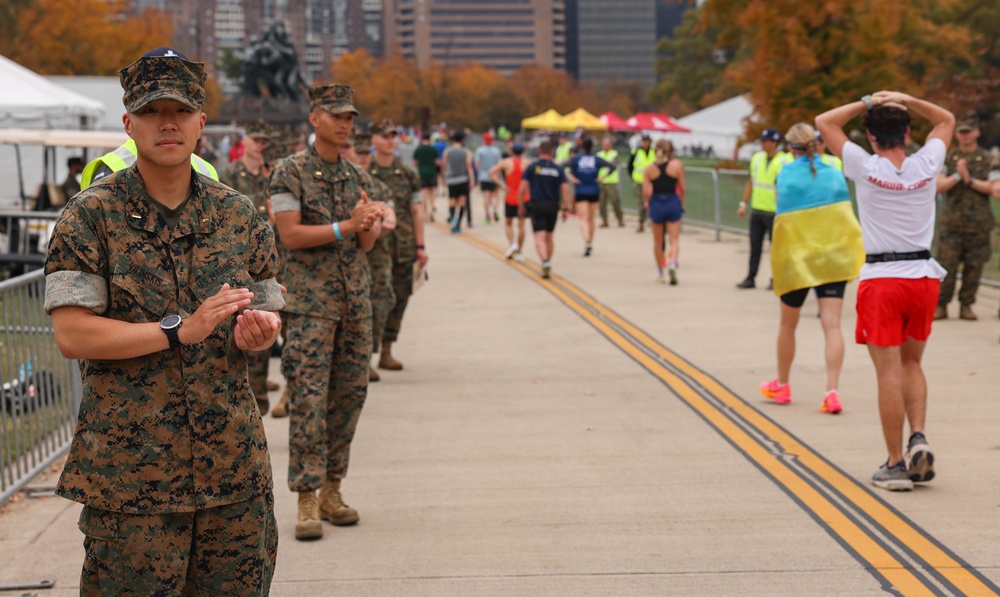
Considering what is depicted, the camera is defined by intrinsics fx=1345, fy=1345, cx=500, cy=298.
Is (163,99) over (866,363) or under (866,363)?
over

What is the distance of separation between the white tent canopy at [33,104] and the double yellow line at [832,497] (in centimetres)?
1701

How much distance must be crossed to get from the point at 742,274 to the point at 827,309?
9021mm

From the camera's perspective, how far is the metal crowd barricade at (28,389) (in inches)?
294

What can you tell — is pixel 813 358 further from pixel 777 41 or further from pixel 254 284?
pixel 777 41

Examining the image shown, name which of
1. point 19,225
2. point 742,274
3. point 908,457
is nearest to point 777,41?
point 742,274

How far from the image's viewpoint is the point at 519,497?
7.18 meters

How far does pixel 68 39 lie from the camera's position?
61.4 meters

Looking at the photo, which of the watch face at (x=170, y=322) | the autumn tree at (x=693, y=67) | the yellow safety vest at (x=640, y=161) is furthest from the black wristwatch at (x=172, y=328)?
the autumn tree at (x=693, y=67)

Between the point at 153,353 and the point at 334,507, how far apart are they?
3221 millimetres

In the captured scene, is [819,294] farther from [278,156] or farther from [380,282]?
[278,156]

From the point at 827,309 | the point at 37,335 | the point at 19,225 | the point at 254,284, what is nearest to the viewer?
the point at 254,284

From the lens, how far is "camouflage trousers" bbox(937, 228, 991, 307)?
13.3 meters

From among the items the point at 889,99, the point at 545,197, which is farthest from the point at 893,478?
the point at 545,197

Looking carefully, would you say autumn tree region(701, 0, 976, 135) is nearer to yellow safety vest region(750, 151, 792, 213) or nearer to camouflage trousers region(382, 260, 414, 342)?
yellow safety vest region(750, 151, 792, 213)
